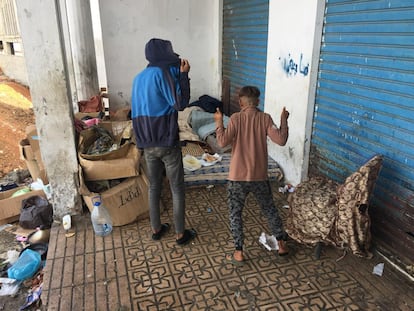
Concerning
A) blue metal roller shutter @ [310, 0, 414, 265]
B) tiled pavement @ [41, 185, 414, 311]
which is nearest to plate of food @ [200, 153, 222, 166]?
tiled pavement @ [41, 185, 414, 311]

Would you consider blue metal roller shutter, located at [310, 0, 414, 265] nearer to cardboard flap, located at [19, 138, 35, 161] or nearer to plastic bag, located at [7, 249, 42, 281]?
plastic bag, located at [7, 249, 42, 281]

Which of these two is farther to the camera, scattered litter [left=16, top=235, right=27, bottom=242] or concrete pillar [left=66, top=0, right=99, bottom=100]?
concrete pillar [left=66, top=0, right=99, bottom=100]

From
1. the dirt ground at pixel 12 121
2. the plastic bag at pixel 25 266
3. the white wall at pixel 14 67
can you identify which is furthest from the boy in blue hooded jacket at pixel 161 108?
the white wall at pixel 14 67

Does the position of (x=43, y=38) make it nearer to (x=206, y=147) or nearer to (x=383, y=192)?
(x=206, y=147)

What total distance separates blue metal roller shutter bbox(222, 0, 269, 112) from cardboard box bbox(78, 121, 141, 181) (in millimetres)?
2634

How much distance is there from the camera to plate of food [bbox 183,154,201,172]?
530 centimetres

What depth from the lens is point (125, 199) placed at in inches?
164

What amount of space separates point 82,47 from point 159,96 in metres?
4.74

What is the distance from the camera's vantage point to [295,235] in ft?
12.2

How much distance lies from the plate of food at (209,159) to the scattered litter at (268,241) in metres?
1.82

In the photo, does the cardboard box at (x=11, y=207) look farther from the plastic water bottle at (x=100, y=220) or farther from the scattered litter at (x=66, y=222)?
the plastic water bottle at (x=100, y=220)

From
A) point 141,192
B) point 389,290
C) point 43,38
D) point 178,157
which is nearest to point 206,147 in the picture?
point 141,192

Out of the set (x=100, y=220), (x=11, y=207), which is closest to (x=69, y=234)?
(x=100, y=220)

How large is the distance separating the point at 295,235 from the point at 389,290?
3.12 ft
